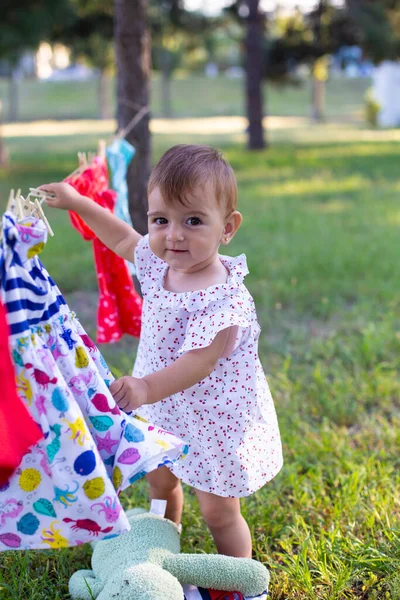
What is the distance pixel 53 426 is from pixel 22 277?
1.09 feet

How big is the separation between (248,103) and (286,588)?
12445mm

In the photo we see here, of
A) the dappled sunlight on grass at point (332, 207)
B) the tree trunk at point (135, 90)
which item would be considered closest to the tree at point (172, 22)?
the dappled sunlight on grass at point (332, 207)

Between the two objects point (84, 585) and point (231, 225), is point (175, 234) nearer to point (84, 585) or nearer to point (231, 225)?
point (231, 225)

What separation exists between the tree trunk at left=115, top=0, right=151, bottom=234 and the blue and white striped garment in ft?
7.95

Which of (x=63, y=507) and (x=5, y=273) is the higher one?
(x=5, y=273)

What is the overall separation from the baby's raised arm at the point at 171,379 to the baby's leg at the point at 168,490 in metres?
0.57

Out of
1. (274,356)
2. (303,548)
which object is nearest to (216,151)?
(303,548)

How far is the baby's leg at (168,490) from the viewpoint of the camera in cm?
230

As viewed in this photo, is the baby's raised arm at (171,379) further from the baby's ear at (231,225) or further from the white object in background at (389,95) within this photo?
the white object in background at (389,95)

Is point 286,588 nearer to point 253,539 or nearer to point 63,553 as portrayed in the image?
point 253,539

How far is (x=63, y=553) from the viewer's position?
230cm

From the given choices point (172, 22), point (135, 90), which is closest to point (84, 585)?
point (135, 90)

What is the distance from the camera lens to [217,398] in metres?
1.99

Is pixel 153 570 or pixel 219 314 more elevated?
pixel 219 314
